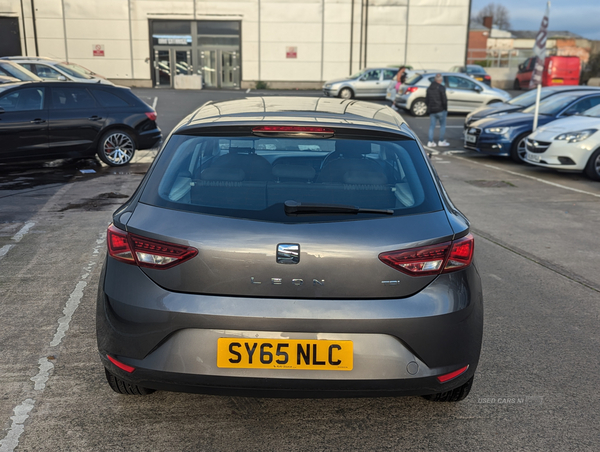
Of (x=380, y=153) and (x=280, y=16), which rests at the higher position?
(x=280, y=16)

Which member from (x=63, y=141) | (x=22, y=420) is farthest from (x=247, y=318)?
(x=63, y=141)

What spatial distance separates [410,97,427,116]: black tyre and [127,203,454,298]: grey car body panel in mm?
20765

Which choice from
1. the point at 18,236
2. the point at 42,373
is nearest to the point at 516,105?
the point at 18,236

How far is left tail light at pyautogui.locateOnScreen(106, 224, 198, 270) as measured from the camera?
262 centimetres

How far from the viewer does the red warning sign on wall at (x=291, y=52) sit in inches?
1501

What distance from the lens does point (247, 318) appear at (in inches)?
100

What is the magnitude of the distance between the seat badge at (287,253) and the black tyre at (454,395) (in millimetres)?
1170

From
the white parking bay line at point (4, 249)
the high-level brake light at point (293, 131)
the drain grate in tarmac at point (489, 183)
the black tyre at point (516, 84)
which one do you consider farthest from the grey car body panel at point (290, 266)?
the black tyre at point (516, 84)

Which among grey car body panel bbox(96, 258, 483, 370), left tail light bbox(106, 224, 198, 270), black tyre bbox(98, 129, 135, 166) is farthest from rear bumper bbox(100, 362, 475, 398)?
black tyre bbox(98, 129, 135, 166)

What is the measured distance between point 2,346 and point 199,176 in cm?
189

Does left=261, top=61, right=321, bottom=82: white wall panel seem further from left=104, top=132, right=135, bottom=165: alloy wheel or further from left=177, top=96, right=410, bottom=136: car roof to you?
left=177, top=96, right=410, bottom=136: car roof

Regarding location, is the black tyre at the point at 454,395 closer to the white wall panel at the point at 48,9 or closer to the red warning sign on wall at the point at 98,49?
the red warning sign on wall at the point at 98,49

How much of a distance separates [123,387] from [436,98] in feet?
44.1

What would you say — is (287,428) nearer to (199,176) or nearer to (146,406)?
(146,406)
